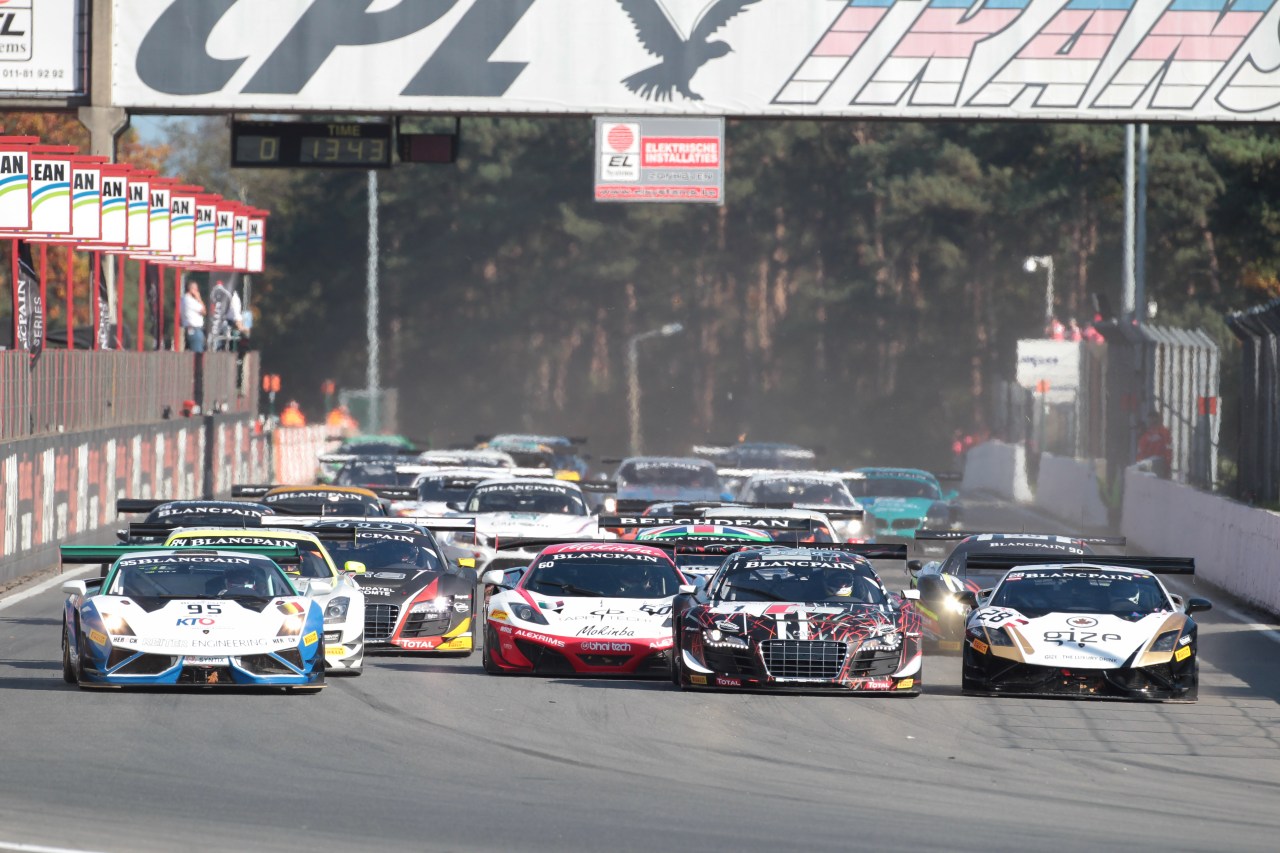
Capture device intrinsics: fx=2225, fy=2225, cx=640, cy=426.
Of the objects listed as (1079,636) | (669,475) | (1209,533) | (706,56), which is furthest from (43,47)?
(1079,636)

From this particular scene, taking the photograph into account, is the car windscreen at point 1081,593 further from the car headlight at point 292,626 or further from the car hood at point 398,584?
the car headlight at point 292,626

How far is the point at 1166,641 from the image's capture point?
1627 cm

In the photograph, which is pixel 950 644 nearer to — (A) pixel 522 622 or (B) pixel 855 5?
(A) pixel 522 622

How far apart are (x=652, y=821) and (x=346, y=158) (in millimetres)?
25161

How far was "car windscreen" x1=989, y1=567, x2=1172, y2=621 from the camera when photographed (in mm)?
16922

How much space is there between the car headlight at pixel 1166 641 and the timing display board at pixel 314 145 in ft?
68.1

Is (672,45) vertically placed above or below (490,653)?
above

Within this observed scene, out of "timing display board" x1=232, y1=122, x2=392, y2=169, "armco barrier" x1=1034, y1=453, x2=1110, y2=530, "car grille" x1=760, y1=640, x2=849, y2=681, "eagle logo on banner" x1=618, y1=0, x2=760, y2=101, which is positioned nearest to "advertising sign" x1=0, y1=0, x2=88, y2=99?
"timing display board" x1=232, y1=122, x2=392, y2=169

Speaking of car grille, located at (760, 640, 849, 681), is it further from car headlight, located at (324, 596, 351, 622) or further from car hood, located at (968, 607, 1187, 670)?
car headlight, located at (324, 596, 351, 622)

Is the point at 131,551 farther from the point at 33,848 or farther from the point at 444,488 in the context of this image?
the point at 444,488

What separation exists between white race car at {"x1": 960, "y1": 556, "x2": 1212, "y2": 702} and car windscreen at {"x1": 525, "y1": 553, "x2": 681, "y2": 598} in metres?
2.71

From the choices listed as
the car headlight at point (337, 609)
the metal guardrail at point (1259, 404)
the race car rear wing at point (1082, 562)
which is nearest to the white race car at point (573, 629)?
the car headlight at point (337, 609)

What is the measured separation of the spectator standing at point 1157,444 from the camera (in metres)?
33.8

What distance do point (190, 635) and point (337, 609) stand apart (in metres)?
1.80
